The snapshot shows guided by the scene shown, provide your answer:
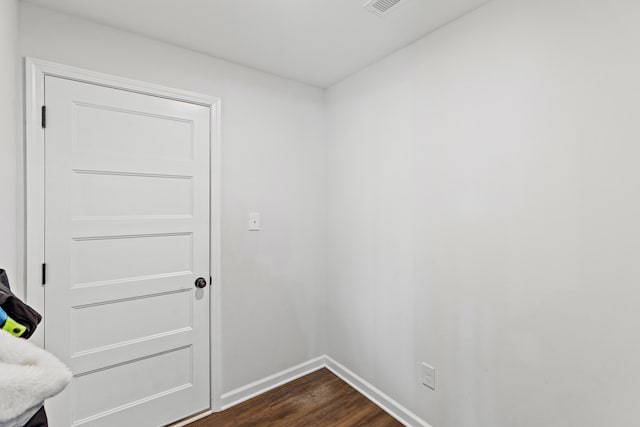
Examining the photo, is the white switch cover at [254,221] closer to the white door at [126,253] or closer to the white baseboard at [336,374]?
the white door at [126,253]

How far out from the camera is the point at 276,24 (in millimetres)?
1748

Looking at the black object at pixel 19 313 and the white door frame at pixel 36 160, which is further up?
the white door frame at pixel 36 160

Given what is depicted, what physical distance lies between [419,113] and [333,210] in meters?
1.04

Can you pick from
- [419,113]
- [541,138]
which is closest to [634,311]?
[541,138]

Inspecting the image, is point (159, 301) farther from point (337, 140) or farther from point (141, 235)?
point (337, 140)

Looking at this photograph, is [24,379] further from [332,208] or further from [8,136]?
[332,208]

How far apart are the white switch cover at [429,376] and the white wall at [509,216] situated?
0.04m

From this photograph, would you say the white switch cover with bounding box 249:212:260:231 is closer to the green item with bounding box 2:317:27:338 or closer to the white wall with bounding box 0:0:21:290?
the white wall with bounding box 0:0:21:290

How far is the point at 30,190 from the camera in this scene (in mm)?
1554

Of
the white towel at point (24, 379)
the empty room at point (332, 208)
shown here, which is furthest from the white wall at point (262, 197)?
the white towel at point (24, 379)

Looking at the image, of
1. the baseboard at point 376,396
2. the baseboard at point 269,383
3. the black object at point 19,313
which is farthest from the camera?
the baseboard at point 269,383

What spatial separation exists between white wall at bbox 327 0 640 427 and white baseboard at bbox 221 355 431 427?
78 mm

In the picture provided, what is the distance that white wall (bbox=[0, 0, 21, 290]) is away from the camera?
4.03 ft

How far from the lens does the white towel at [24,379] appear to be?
1.47 feet
